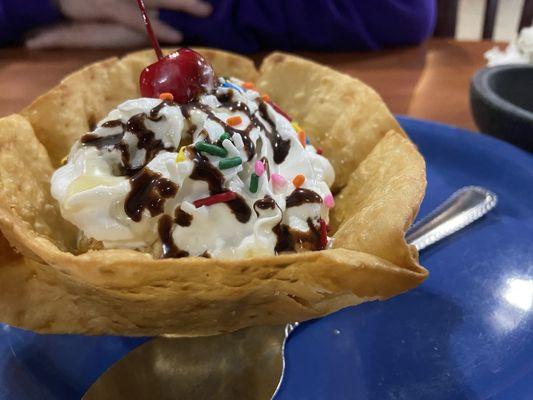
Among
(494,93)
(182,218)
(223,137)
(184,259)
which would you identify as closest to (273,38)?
(494,93)

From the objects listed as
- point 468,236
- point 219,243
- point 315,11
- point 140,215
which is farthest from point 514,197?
point 315,11

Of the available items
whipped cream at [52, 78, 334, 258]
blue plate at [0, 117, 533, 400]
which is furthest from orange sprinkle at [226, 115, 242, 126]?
blue plate at [0, 117, 533, 400]

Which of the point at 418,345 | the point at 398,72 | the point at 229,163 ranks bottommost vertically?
the point at 398,72

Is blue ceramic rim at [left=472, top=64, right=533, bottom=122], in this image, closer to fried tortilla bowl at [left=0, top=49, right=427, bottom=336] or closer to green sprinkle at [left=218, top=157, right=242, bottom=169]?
fried tortilla bowl at [left=0, top=49, right=427, bottom=336]

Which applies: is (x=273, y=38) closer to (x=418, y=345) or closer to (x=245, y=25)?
(x=245, y=25)

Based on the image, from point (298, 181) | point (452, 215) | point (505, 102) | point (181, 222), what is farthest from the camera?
point (505, 102)

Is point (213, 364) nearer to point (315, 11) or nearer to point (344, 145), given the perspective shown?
point (344, 145)

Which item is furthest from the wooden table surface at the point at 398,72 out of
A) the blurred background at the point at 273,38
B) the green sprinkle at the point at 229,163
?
the green sprinkle at the point at 229,163
